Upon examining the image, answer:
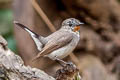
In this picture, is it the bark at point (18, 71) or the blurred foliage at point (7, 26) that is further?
the blurred foliage at point (7, 26)

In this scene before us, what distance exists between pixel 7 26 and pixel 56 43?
3.58 m

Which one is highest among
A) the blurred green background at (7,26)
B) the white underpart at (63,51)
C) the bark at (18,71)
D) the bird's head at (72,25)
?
the blurred green background at (7,26)

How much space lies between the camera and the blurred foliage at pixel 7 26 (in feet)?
26.7

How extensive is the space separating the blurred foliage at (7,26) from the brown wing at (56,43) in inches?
87.9

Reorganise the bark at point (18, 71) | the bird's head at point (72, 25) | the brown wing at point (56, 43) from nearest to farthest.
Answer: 1. the bark at point (18, 71)
2. the brown wing at point (56, 43)
3. the bird's head at point (72, 25)

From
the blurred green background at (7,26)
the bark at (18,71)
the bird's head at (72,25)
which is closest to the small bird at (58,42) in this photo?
the bird's head at (72,25)

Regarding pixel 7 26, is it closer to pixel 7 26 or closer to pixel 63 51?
pixel 7 26

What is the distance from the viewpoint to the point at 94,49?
28.3ft

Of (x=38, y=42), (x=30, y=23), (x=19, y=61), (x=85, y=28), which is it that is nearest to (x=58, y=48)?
(x=38, y=42)

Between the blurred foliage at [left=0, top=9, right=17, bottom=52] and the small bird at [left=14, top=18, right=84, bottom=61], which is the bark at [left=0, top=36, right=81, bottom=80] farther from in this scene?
the blurred foliage at [left=0, top=9, right=17, bottom=52]

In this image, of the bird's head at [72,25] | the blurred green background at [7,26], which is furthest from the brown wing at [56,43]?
the blurred green background at [7,26]

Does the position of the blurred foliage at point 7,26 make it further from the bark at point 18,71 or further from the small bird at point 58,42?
the bark at point 18,71

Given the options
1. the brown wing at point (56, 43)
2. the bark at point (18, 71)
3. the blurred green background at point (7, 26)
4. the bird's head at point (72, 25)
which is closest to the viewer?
the bark at point (18, 71)

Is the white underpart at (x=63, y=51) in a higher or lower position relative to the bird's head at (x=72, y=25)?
lower
